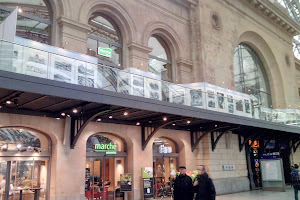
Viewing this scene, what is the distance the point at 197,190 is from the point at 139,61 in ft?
35.2

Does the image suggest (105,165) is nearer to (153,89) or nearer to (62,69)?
(153,89)

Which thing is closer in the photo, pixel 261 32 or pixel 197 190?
pixel 197 190

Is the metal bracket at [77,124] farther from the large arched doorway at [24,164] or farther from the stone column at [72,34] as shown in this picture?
the stone column at [72,34]

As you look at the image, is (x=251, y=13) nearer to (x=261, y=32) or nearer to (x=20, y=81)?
(x=261, y=32)

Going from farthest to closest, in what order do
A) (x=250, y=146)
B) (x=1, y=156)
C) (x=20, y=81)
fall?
(x=250, y=146)
(x=1, y=156)
(x=20, y=81)

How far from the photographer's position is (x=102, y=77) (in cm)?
1169

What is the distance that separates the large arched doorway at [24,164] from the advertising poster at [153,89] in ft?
15.6

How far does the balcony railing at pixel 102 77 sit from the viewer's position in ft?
31.3

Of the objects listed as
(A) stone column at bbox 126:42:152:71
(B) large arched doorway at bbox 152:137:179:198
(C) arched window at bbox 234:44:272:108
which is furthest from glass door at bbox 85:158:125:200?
(C) arched window at bbox 234:44:272:108

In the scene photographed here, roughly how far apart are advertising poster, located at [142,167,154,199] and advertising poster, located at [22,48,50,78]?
24.8ft

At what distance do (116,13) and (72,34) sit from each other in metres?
3.44

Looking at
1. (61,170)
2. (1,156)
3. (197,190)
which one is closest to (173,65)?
(61,170)

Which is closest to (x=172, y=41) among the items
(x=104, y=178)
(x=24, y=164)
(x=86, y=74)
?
(x=86, y=74)

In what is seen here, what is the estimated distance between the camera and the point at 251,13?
25859mm
